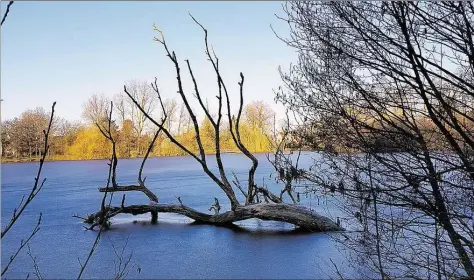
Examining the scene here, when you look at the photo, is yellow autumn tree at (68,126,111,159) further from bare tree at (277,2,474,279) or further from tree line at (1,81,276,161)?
bare tree at (277,2,474,279)

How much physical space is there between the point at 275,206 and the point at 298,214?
303mm

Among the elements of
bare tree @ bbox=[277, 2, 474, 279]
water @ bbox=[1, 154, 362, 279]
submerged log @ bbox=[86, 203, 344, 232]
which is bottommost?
water @ bbox=[1, 154, 362, 279]

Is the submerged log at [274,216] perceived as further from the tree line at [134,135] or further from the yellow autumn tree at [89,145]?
the yellow autumn tree at [89,145]

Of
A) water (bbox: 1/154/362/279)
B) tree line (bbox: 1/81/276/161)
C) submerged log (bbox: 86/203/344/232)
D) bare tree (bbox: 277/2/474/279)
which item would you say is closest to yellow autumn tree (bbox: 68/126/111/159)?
tree line (bbox: 1/81/276/161)

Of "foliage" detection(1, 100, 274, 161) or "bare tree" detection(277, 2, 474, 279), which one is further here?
"foliage" detection(1, 100, 274, 161)

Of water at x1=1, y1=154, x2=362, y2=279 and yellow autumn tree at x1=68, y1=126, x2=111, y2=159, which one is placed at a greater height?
yellow autumn tree at x1=68, y1=126, x2=111, y2=159

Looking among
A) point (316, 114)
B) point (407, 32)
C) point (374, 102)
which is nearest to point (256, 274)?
point (316, 114)

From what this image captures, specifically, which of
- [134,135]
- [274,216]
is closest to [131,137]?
[134,135]

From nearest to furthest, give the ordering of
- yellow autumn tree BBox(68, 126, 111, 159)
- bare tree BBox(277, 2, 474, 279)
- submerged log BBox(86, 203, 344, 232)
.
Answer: bare tree BBox(277, 2, 474, 279) → submerged log BBox(86, 203, 344, 232) → yellow autumn tree BBox(68, 126, 111, 159)

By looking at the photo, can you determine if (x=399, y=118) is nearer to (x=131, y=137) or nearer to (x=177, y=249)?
(x=177, y=249)

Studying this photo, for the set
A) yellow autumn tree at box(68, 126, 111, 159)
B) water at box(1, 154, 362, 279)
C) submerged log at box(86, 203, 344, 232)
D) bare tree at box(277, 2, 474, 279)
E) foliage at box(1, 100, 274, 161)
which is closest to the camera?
bare tree at box(277, 2, 474, 279)

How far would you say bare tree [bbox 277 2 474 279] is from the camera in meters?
2.12

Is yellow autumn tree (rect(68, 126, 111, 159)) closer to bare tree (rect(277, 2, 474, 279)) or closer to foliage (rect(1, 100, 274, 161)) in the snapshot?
foliage (rect(1, 100, 274, 161))

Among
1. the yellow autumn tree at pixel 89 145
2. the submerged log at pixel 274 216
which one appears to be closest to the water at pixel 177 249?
the submerged log at pixel 274 216
